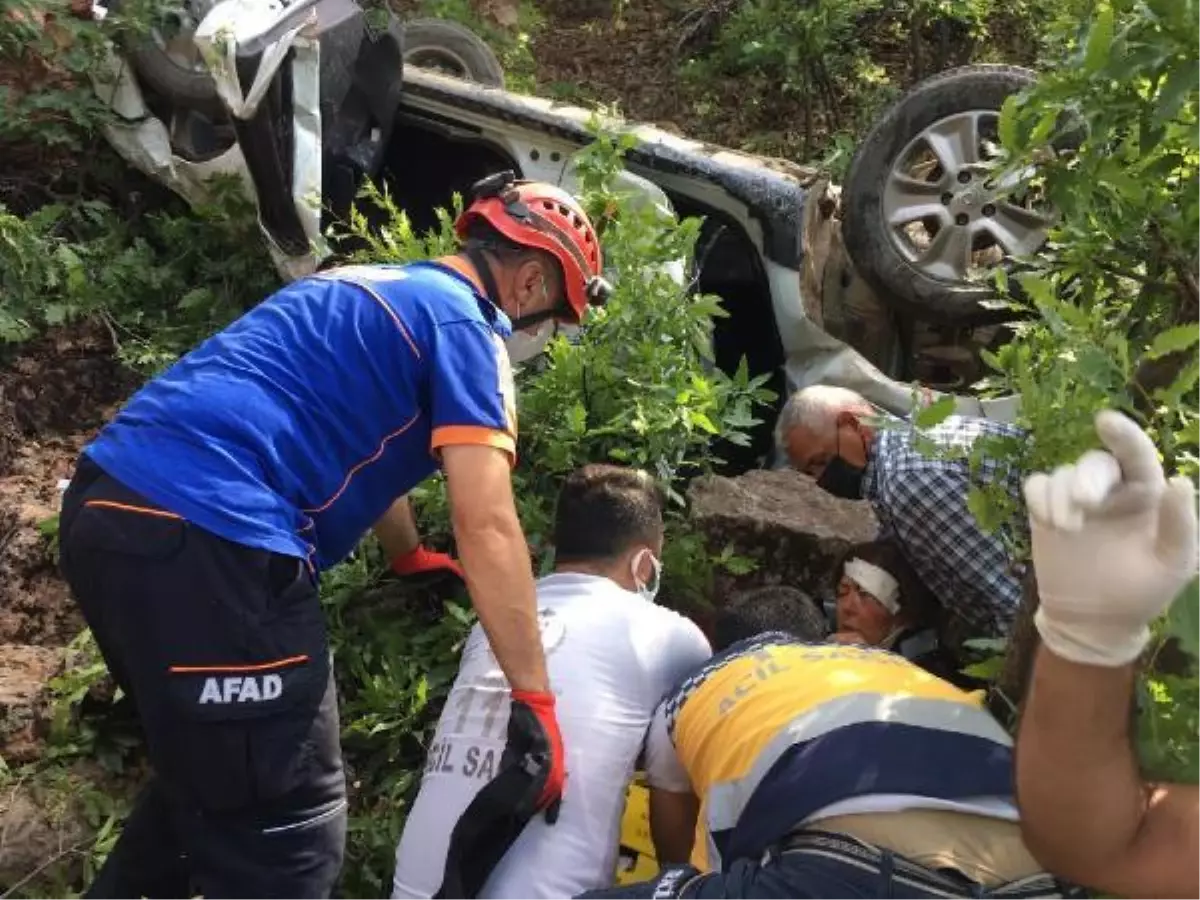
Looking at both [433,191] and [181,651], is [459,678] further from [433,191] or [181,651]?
[433,191]

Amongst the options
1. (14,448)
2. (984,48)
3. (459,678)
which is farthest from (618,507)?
(984,48)

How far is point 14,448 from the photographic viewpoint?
16.0ft

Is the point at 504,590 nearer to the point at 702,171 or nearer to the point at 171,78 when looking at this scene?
the point at 702,171

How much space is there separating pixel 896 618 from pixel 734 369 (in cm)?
163

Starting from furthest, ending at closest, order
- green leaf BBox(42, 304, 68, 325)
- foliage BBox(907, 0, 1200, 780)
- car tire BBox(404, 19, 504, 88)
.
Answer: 1. car tire BBox(404, 19, 504, 88)
2. green leaf BBox(42, 304, 68, 325)
3. foliage BBox(907, 0, 1200, 780)

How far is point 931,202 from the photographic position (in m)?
5.09

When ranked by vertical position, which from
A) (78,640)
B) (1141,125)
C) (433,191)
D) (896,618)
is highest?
(1141,125)

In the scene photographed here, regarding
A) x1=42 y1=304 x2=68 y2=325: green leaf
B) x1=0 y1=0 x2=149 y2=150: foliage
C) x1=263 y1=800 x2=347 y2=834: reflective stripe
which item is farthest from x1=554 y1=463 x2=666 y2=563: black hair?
x1=0 y1=0 x2=149 y2=150: foliage

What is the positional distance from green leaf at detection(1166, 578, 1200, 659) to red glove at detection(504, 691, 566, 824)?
147cm

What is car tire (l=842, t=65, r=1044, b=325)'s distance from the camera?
499 centimetres

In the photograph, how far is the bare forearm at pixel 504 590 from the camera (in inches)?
104

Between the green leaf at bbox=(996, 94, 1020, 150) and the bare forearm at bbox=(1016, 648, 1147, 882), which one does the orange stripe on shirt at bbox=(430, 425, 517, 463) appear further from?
the bare forearm at bbox=(1016, 648, 1147, 882)

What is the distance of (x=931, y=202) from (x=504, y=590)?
10.2 feet

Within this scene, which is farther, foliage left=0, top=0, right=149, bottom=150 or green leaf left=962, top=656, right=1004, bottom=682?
foliage left=0, top=0, right=149, bottom=150
